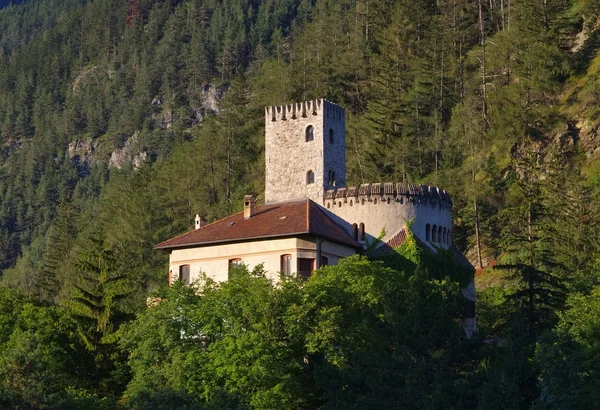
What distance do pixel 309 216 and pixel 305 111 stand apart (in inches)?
321

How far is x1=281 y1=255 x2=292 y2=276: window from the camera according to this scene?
5625 cm

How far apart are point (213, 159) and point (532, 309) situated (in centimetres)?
5674

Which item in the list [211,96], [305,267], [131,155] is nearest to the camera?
[305,267]

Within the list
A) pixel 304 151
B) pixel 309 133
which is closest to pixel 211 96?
pixel 309 133

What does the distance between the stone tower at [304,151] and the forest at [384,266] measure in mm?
6893

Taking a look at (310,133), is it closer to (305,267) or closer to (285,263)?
(285,263)

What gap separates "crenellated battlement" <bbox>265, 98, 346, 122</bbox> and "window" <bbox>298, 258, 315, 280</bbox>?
34.0 feet

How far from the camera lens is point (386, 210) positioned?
59.2 metres

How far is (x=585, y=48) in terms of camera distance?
85312 millimetres

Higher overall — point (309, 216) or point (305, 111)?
point (305, 111)

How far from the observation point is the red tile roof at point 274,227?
56.6 m

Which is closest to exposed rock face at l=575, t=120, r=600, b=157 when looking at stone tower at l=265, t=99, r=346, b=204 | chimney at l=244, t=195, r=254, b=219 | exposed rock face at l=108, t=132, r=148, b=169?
stone tower at l=265, t=99, r=346, b=204

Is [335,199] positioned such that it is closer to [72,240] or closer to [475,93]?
[475,93]

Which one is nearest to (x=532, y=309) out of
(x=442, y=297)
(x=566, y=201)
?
(x=442, y=297)
